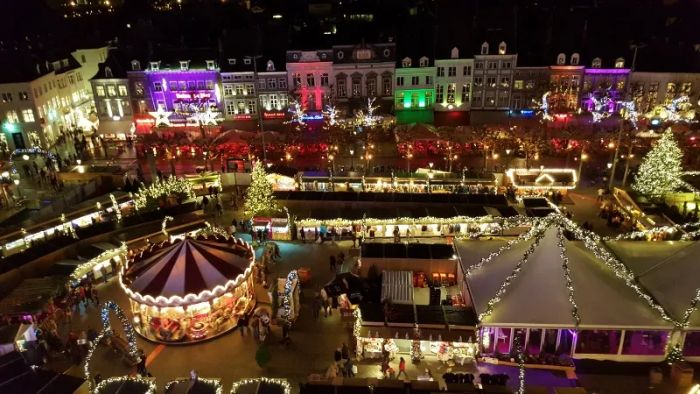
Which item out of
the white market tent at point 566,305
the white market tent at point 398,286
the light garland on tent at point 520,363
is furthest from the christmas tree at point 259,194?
the light garland on tent at point 520,363

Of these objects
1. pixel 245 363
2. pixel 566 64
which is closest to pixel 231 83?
pixel 566 64

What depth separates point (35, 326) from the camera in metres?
23.8

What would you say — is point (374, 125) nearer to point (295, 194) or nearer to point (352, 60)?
point (352, 60)

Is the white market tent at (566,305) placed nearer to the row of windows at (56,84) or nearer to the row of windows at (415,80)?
the row of windows at (415,80)

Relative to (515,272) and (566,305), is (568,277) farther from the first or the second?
(515,272)

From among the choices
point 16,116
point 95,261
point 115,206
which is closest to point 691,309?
point 95,261

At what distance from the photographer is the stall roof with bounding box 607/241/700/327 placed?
73.0 feet

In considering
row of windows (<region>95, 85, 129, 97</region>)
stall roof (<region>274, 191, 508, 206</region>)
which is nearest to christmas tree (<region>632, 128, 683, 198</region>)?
stall roof (<region>274, 191, 508, 206</region>)

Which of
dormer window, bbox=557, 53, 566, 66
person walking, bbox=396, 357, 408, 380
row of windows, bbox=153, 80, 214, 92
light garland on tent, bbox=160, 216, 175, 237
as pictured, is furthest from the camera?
row of windows, bbox=153, 80, 214, 92

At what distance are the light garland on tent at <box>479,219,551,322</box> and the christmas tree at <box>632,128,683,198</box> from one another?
14.2 metres

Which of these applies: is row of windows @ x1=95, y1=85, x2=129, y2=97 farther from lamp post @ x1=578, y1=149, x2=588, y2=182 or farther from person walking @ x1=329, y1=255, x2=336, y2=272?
lamp post @ x1=578, y1=149, x2=588, y2=182

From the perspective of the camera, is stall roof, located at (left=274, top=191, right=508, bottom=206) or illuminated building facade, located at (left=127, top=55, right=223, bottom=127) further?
illuminated building facade, located at (left=127, top=55, right=223, bottom=127)

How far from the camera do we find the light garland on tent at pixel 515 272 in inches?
875

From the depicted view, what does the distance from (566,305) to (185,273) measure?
1636 centimetres
